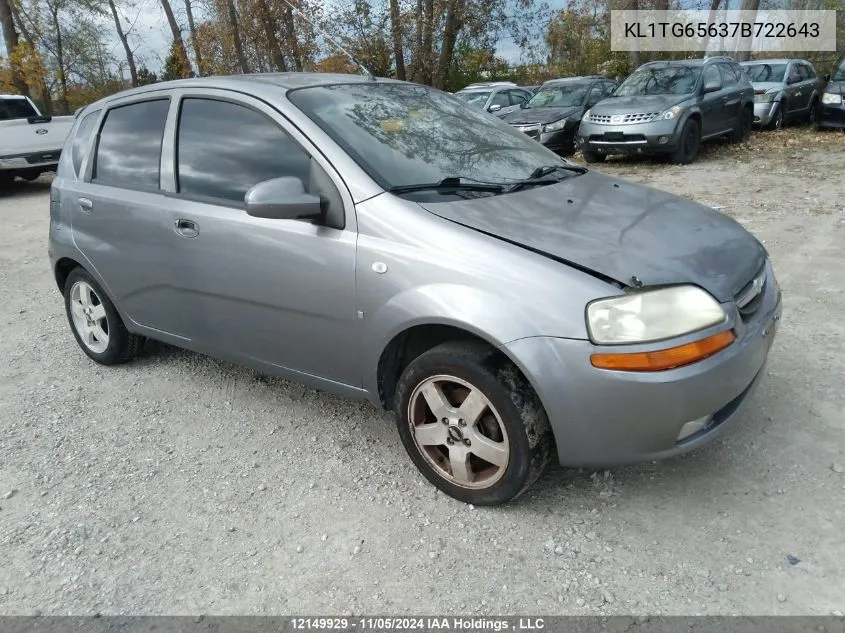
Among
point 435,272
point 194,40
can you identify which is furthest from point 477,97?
Result: point 194,40

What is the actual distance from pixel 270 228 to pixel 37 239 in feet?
24.3

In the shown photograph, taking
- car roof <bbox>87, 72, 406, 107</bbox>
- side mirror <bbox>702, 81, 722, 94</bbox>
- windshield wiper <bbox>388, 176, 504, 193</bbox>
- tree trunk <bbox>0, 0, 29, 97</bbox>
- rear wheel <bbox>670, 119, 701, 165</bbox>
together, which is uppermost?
tree trunk <bbox>0, 0, 29, 97</bbox>

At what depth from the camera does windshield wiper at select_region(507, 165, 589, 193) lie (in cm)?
313

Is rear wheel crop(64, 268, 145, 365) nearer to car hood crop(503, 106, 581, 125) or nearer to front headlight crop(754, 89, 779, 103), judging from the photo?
car hood crop(503, 106, 581, 125)

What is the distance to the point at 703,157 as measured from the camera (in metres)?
11.3

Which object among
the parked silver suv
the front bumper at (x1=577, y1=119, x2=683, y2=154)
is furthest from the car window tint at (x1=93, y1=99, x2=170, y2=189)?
the parked silver suv

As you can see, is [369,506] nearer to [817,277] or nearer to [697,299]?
[697,299]

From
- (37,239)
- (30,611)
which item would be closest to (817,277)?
(30,611)

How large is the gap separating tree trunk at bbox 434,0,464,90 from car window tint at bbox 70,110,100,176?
43.4 feet

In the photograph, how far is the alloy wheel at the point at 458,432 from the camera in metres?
2.61

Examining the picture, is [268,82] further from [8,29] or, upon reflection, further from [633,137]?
[8,29]

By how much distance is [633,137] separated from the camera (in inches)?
408

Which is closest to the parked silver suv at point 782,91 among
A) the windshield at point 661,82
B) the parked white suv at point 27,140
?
the windshield at point 661,82

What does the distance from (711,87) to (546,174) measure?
30.4 ft
